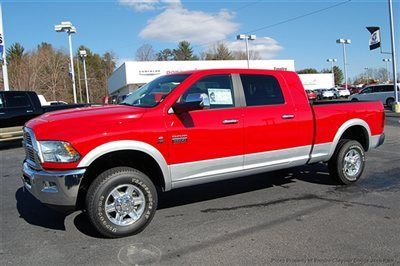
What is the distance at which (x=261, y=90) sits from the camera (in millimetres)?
5930

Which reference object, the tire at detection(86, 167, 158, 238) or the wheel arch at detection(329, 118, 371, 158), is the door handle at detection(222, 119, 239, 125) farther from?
the wheel arch at detection(329, 118, 371, 158)

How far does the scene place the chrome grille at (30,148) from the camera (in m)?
4.60

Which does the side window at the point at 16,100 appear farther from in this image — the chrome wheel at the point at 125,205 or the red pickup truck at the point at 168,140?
the chrome wheel at the point at 125,205

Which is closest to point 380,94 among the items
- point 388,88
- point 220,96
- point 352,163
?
point 388,88

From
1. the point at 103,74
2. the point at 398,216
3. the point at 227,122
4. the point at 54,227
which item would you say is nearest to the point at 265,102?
the point at 227,122

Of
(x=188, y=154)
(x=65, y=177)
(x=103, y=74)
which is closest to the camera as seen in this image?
(x=65, y=177)

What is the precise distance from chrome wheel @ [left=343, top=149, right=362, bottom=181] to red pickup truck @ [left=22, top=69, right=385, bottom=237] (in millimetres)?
454

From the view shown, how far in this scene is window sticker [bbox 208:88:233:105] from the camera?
17.9 feet

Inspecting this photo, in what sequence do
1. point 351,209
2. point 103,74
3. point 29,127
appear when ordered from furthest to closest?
point 103,74, point 351,209, point 29,127

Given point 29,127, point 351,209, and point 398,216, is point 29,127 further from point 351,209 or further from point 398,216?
point 398,216

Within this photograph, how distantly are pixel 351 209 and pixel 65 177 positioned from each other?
12.3 ft

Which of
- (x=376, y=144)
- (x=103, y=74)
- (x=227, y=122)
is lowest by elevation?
(x=376, y=144)

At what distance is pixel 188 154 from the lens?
16.8ft

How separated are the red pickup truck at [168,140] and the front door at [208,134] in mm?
13
